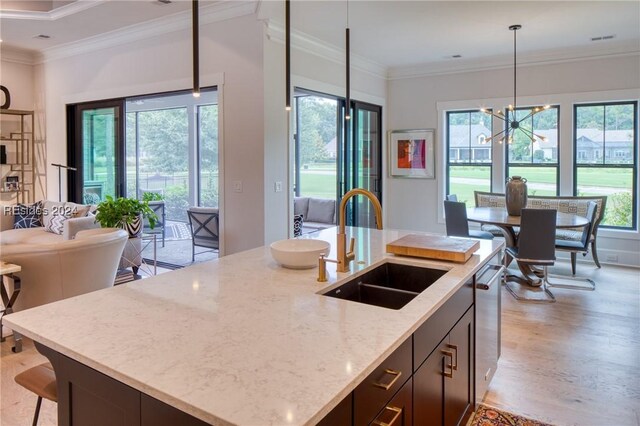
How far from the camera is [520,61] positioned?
6.52 meters

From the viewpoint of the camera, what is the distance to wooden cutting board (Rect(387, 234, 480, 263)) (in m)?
2.27

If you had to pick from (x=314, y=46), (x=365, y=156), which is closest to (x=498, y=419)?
(x=314, y=46)

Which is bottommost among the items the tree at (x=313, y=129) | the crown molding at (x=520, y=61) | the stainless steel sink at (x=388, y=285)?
the stainless steel sink at (x=388, y=285)

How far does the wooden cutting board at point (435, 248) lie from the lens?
227 cm

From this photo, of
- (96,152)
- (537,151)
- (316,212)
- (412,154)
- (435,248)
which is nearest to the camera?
(435,248)

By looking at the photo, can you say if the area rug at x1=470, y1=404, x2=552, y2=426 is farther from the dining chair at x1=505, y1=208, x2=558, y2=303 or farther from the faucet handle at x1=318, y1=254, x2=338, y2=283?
the dining chair at x1=505, y1=208, x2=558, y2=303

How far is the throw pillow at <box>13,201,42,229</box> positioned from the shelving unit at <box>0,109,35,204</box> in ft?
4.07

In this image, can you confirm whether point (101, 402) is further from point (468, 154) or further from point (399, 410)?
point (468, 154)

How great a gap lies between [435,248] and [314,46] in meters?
3.93

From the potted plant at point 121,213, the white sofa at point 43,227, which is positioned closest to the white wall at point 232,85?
the potted plant at point 121,213

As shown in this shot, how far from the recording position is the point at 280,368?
1104 millimetres

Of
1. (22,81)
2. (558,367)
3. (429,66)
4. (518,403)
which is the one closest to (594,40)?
(429,66)

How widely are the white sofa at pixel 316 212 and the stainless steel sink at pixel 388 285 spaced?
5144mm

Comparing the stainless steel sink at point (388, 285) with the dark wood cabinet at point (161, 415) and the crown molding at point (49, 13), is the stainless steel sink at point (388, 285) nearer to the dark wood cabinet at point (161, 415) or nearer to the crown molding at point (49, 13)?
the dark wood cabinet at point (161, 415)
